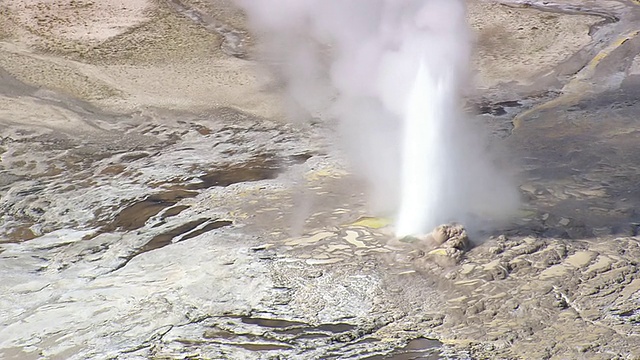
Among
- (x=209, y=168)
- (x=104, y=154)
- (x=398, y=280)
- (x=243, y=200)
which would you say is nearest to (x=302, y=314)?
(x=398, y=280)

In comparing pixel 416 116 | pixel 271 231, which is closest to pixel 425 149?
pixel 416 116

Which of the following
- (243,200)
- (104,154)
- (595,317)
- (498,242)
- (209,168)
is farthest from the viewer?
(104,154)

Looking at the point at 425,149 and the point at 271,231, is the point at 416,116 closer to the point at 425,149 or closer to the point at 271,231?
the point at 425,149

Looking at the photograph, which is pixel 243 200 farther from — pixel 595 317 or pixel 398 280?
pixel 595 317

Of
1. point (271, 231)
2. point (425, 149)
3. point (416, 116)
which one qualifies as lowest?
point (271, 231)

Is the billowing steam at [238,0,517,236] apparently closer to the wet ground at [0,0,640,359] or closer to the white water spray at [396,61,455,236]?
the white water spray at [396,61,455,236]

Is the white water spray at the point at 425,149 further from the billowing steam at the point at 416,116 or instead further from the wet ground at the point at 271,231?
the wet ground at the point at 271,231

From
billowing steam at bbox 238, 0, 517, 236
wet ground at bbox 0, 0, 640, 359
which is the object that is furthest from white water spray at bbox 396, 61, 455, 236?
wet ground at bbox 0, 0, 640, 359
